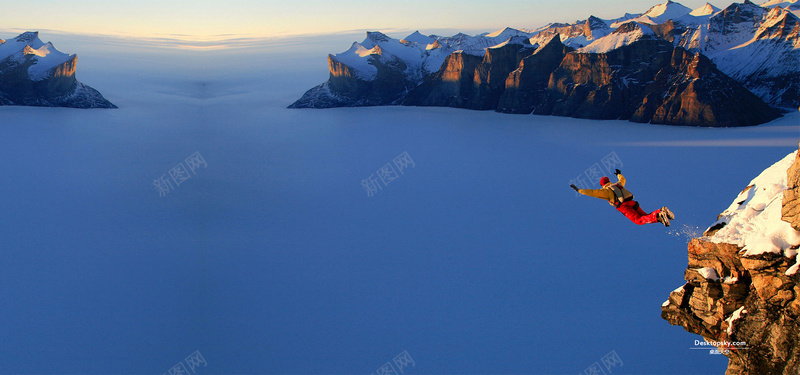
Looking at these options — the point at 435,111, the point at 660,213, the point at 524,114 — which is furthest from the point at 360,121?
the point at 660,213

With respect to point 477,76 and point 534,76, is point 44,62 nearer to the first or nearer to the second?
point 477,76

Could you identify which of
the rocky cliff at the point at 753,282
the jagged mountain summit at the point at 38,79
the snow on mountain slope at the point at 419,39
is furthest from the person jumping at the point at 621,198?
the snow on mountain slope at the point at 419,39

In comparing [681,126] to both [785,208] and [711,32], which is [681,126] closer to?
[711,32]

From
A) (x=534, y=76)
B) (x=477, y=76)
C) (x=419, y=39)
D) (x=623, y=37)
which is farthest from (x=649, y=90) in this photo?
(x=419, y=39)

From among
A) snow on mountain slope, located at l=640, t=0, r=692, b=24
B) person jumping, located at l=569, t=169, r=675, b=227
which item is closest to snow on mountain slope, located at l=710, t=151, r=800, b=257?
person jumping, located at l=569, t=169, r=675, b=227

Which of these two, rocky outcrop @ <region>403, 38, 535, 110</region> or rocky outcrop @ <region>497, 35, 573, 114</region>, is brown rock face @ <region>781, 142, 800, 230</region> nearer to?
rocky outcrop @ <region>497, 35, 573, 114</region>
